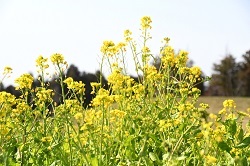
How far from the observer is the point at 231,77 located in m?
29.8

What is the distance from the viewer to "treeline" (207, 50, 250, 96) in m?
29.0

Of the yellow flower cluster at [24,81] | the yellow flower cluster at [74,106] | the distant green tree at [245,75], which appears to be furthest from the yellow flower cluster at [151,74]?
the distant green tree at [245,75]

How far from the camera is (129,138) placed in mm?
2488

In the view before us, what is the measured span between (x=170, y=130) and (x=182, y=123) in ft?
0.57

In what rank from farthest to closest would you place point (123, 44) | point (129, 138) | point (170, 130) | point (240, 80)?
1. point (240, 80)
2. point (123, 44)
3. point (170, 130)
4. point (129, 138)

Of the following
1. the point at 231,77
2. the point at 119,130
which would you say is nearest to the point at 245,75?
the point at 231,77

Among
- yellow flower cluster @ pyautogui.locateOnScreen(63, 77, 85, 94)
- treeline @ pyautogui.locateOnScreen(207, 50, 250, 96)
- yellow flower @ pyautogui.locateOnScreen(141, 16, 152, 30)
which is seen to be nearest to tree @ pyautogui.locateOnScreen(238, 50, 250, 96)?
treeline @ pyautogui.locateOnScreen(207, 50, 250, 96)

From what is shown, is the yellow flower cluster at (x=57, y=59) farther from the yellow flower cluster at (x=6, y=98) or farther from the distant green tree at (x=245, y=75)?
the distant green tree at (x=245, y=75)

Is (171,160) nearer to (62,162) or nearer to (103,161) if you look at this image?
(103,161)

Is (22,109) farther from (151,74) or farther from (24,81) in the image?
(151,74)

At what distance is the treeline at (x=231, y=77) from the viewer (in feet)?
95.2

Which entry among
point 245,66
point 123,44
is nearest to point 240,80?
point 245,66

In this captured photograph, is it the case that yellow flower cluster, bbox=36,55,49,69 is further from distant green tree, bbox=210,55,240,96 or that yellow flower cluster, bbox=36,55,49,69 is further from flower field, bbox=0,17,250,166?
distant green tree, bbox=210,55,240,96

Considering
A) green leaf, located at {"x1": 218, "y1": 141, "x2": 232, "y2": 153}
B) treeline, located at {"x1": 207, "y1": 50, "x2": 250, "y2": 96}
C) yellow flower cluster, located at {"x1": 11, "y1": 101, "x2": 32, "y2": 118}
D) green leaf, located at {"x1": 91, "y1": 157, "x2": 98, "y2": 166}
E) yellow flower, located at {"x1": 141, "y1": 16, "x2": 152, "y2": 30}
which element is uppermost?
treeline, located at {"x1": 207, "y1": 50, "x2": 250, "y2": 96}
